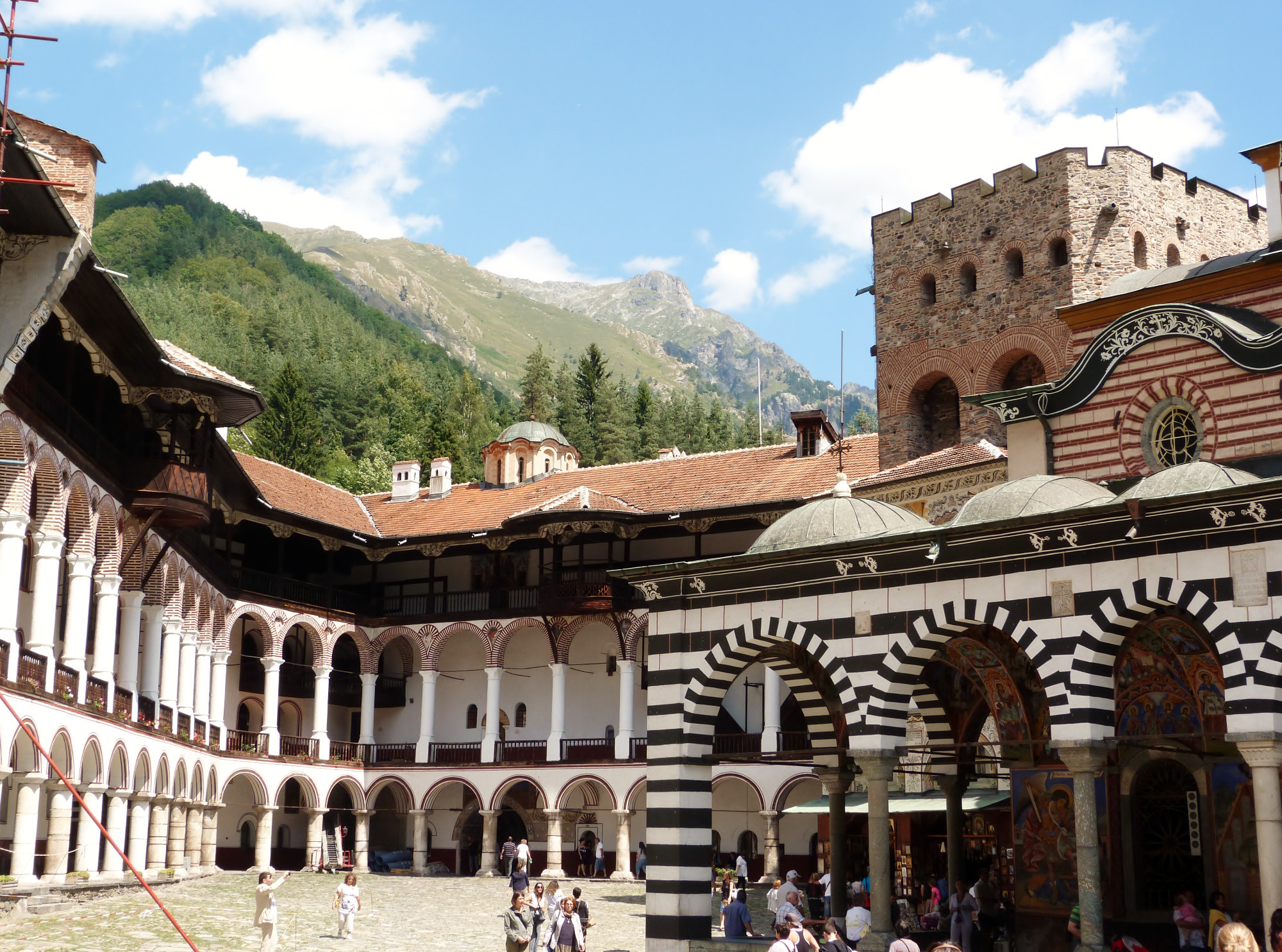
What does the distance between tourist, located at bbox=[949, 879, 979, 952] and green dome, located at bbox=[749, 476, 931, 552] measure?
409 centimetres

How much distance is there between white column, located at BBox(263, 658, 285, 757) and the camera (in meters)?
38.7

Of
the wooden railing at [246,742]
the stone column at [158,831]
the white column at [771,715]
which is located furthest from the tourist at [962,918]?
the wooden railing at [246,742]

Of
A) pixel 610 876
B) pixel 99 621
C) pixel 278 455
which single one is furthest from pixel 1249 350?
pixel 278 455

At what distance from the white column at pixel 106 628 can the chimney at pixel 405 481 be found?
18.7m

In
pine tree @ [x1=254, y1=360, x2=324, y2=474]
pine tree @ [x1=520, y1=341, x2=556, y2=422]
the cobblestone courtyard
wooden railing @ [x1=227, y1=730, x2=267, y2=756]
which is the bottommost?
the cobblestone courtyard

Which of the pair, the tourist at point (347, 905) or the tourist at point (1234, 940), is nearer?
the tourist at point (1234, 940)

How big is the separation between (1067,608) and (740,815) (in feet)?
82.0

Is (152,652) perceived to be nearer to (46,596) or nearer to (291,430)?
(46,596)

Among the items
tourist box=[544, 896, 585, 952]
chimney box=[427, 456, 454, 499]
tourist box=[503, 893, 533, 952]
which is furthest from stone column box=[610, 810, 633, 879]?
tourist box=[503, 893, 533, 952]

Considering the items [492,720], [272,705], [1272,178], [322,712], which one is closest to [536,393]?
[492,720]

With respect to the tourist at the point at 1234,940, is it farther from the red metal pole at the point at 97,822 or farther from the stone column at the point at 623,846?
the stone column at the point at 623,846

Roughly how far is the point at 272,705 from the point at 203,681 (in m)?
3.47

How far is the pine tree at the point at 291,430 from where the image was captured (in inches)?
2707

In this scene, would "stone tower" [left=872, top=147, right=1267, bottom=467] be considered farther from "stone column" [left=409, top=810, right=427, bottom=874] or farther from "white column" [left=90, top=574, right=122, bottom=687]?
"stone column" [left=409, top=810, right=427, bottom=874]
